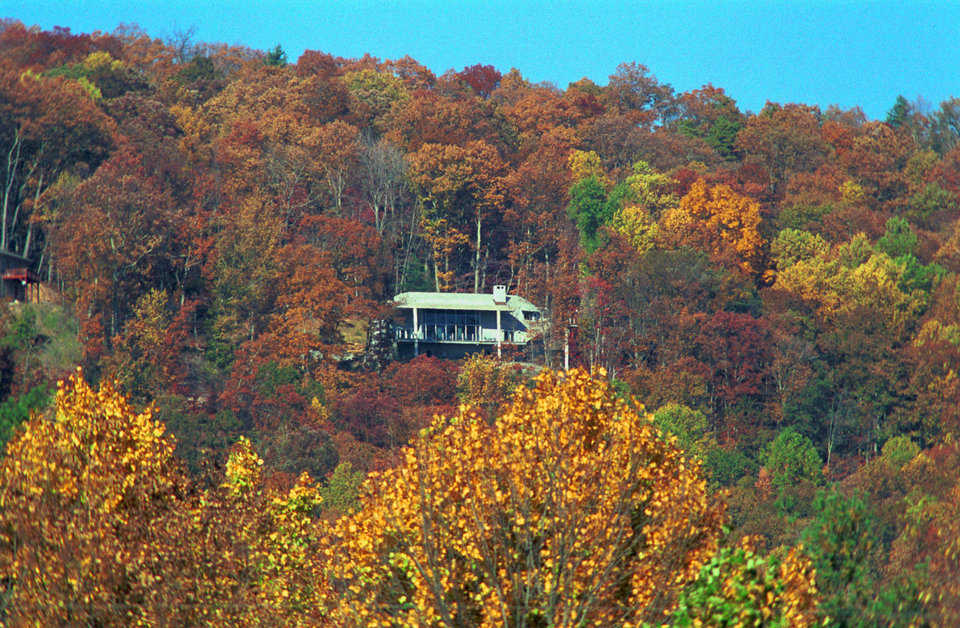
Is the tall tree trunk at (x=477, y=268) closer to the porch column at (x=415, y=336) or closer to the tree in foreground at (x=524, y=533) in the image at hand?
the porch column at (x=415, y=336)

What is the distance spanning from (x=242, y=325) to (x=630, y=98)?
163ft

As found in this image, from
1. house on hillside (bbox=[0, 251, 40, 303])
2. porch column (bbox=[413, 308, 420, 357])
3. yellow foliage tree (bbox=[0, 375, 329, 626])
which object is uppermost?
house on hillside (bbox=[0, 251, 40, 303])

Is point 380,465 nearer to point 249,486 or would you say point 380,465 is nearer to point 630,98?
point 249,486

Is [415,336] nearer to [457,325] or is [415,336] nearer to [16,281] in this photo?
[457,325]

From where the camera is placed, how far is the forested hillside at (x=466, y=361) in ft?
49.4

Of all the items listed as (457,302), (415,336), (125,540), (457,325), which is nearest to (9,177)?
(415,336)

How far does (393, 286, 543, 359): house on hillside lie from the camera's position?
229ft

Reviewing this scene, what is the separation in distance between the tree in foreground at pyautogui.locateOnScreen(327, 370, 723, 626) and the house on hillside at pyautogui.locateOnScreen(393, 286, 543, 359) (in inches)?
2038

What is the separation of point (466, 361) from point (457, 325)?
5.81 meters

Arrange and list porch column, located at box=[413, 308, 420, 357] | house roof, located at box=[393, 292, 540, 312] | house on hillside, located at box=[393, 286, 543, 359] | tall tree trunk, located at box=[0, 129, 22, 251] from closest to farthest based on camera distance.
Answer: tall tree trunk, located at box=[0, 129, 22, 251]
porch column, located at box=[413, 308, 420, 357]
house on hillside, located at box=[393, 286, 543, 359]
house roof, located at box=[393, 292, 540, 312]

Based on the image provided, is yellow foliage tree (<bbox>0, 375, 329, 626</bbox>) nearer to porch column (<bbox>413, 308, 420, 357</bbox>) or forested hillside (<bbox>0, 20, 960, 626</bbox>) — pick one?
forested hillside (<bbox>0, 20, 960, 626</bbox>)

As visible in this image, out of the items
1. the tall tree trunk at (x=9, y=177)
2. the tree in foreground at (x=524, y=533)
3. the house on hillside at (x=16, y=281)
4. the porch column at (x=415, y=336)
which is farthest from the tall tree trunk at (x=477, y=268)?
the tree in foreground at (x=524, y=533)

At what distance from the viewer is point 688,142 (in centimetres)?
9212

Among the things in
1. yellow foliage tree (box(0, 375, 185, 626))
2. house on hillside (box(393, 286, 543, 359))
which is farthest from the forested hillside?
house on hillside (box(393, 286, 543, 359))
